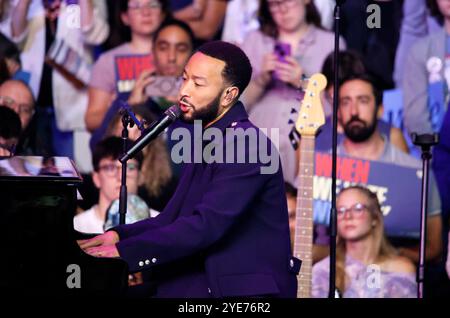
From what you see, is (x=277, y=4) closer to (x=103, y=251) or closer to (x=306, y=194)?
(x=306, y=194)

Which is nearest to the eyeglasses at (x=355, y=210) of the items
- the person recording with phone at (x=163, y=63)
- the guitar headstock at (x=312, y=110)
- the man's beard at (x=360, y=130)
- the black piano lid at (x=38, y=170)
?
the man's beard at (x=360, y=130)

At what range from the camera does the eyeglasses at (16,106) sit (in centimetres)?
822

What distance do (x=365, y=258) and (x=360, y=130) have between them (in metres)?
0.96

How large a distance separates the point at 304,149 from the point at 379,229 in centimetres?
152

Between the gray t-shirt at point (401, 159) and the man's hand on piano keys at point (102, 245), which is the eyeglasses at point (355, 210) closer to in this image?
the gray t-shirt at point (401, 159)

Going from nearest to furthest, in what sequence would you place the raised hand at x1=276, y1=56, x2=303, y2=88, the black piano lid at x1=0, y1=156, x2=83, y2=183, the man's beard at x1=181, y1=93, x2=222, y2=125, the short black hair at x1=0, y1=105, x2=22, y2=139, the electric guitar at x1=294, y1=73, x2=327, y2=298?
the black piano lid at x1=0, y1=156, x2=83, y2=183 → the man's beard at x1=181, y1=93, x2=222, y2=125 → the electric guitar at x1=294, y1=73, x2=327, y2=298 → the short black hair at x1=0, y1=105, x2=22, y2=139 → the raised hand at x1=276, y1=56, x2=303, y2=88

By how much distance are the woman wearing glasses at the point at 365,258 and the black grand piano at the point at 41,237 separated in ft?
12.2

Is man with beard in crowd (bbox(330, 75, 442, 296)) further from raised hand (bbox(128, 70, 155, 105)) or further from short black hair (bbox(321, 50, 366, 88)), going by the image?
raised hand (bbox(128, 70, 155, 105))

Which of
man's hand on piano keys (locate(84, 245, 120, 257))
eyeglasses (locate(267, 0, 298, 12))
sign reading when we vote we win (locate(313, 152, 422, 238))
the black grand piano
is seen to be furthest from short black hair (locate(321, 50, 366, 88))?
the black grand piano

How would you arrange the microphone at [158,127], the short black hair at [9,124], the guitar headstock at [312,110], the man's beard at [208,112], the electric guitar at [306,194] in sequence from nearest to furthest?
the microphone at [158,127] → the man's beard at [208,112] → the guitar headstock at [312,110] → the electric guitar at [306,194] → the short black hair at [9,124]

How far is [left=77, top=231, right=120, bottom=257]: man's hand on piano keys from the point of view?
16.2ft

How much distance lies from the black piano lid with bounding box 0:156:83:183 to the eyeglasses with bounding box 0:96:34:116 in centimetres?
315

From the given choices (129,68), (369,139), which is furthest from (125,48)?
(369,139)
